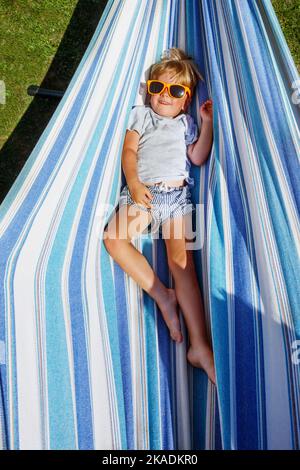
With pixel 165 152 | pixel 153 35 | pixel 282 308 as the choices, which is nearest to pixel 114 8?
pixel 153 35

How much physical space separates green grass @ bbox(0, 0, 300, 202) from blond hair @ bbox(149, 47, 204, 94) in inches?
29.4

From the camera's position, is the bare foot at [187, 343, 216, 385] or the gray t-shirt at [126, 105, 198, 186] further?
the gray t-shirt at [126, 105, 198, 186]

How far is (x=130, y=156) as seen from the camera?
76.4 inches

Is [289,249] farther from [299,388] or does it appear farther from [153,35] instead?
[153,35]

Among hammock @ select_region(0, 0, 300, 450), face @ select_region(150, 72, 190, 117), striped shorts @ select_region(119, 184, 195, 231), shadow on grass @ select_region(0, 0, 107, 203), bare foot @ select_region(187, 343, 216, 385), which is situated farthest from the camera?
shadow on grass @ select_region(0, 0, 107, 203)

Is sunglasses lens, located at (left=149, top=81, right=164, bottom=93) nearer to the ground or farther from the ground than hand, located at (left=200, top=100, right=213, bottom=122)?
farther from the ground

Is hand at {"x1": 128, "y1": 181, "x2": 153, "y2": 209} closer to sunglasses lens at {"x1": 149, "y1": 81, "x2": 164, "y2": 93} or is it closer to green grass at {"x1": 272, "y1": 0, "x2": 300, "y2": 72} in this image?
sunglasses lens at {"x1": 149, "y1": 81, "x2": 164, "y2": 93}

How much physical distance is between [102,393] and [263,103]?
1232 mm

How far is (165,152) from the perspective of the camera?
198 centimetres

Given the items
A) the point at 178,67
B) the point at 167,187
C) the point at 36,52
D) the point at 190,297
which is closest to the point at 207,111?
the point at 178,67

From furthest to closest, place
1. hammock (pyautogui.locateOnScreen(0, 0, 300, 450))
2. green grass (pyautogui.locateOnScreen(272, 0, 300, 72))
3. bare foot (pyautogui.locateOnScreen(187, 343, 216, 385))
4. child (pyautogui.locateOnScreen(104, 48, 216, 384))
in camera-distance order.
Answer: green grass (pyautogui.locateOnScreen(272, 0, 300, 72)) < child (pyautogui.locateOnScreen(104, 48, 216, 384)) < bare foot (pyautogui.locateOnScreen(187, 343, 216, 385)) < hammock (pyautogui.locateOnScreen(0, 0, 300, 450))

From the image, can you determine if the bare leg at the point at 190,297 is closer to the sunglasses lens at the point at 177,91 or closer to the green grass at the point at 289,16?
the sunglasses lens at the point at 177,91

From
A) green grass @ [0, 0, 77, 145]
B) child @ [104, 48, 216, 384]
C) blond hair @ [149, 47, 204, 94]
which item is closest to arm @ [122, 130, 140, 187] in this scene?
child @ [104, 48, 216, 384]

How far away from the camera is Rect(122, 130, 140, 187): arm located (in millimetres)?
1919
